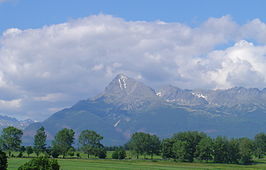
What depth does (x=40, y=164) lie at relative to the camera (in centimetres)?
6288

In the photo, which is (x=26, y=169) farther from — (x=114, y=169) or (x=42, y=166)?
(x=114, y=169)

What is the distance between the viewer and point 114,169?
116312 mm

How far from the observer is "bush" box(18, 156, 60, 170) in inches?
2431

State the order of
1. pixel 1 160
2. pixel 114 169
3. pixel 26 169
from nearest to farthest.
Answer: pixel 26 169 < pixel 1 160 < pixel 114 169

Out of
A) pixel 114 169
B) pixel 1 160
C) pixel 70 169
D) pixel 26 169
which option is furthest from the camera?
pixel 114 169

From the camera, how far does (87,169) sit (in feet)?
368

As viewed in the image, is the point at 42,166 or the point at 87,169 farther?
the point at 87,169

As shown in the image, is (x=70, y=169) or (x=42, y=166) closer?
(x=42, y=166)

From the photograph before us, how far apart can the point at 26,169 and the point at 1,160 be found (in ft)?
34.0

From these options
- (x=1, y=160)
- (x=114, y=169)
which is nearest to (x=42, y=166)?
(x=1, y=160)

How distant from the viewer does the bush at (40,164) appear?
61.8 meters

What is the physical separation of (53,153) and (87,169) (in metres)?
91.9

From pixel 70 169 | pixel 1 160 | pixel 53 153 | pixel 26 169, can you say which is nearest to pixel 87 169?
pixel 70 169

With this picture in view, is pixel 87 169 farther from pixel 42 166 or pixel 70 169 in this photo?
pixel 42 166
